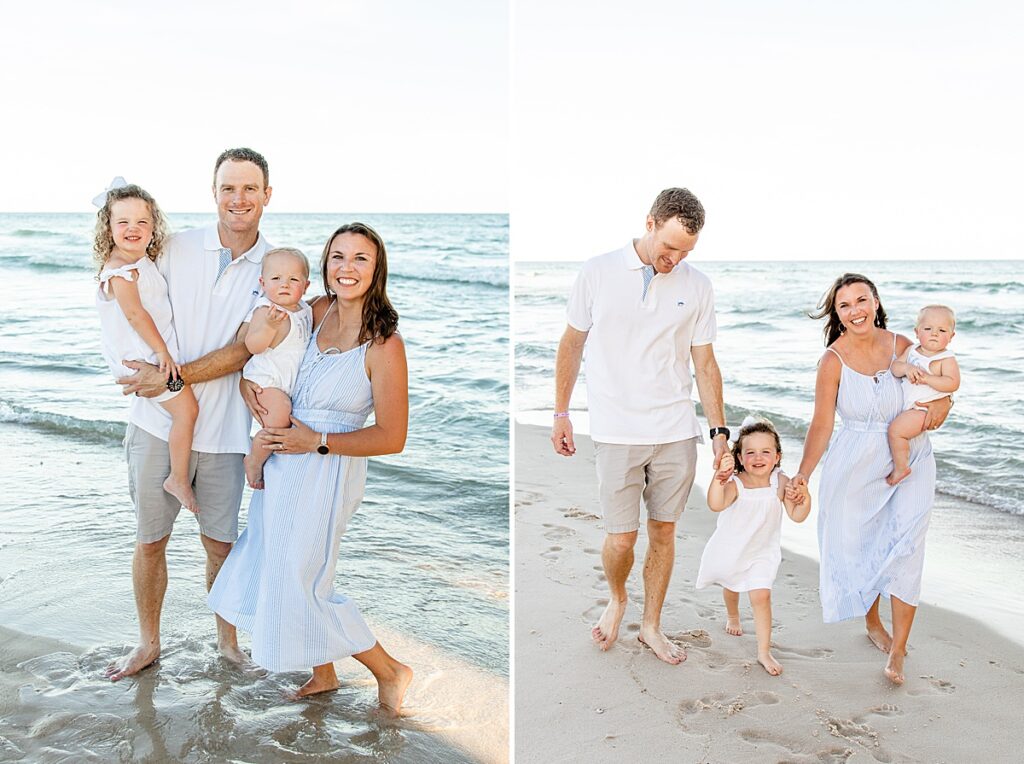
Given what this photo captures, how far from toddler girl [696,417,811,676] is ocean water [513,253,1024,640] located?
4.56ft

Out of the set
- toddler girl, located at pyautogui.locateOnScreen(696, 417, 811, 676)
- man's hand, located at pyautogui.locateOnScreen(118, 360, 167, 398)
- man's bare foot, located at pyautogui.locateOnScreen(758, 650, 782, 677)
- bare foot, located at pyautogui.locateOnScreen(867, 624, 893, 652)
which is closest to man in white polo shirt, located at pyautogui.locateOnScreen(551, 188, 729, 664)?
toddler girl, located at pyautogui.locateOnScreen(696, 417, 811, 676)

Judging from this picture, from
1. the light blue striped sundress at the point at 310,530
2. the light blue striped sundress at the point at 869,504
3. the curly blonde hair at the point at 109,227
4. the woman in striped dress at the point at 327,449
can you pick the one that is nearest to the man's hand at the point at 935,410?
the light blue striped sundress at the point at 869,504

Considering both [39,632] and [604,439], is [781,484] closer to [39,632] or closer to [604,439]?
[604,439]

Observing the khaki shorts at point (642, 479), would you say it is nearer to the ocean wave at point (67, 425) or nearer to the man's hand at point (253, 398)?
the man's hand at point (253, 398)

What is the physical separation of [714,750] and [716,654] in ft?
2.60

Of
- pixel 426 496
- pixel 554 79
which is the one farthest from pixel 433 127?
pixel 426 496

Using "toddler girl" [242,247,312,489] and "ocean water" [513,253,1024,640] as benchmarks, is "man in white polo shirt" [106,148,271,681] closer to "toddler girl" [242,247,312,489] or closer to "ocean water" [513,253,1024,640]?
"toddler girl" [242,247,312,489]

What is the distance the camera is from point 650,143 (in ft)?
88.9

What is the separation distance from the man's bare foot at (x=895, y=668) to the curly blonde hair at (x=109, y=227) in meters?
3.31

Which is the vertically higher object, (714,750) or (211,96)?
(211,96)

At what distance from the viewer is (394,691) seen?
3.58 meters

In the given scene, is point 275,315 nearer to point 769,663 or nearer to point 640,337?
point 640,337

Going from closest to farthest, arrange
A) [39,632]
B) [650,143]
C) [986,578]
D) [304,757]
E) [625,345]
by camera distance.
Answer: [304,757] < [625,345] < [39,632] < [986,578] < [650,143]

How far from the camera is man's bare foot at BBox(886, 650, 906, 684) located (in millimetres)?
3869
